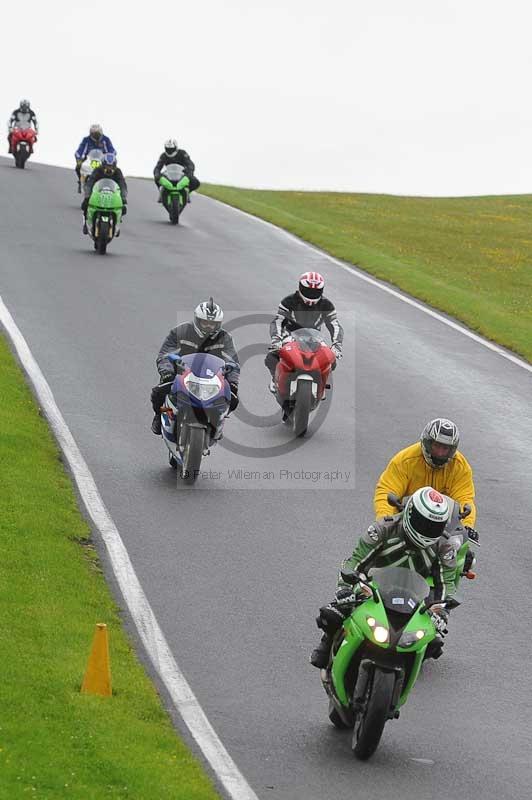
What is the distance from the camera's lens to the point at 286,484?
16281 millimetres

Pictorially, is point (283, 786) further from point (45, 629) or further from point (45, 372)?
point (45, 372)

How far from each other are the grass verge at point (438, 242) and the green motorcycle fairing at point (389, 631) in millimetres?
15147

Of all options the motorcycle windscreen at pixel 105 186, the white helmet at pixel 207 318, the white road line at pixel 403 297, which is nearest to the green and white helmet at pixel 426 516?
the white helmet at pixel 207 318

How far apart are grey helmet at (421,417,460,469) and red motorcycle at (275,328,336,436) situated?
6904 mm

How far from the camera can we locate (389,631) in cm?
919

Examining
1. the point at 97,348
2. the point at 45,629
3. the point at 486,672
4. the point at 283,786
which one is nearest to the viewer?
the point at 283,786

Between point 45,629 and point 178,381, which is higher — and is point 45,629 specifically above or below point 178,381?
below

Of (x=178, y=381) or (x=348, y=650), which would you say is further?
(x=178, y=381)

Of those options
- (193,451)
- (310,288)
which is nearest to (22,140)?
(310,288)

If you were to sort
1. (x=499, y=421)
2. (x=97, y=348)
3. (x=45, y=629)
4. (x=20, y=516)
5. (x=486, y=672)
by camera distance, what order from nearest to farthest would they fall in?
A: (x=45, y=629) → (x=486, y=672) → (x=20, y=516) → (x=499, y=421) → (x=97, y=348)

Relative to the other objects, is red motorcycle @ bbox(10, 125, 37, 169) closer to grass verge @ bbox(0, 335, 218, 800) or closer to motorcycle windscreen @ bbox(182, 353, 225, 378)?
motorcycle windscreen @ bbox(182, 353, 225, 378)

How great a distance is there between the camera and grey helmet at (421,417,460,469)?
36.2 feet

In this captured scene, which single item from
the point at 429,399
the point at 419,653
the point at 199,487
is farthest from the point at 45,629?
the point at 429,399

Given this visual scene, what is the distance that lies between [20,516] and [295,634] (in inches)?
125
